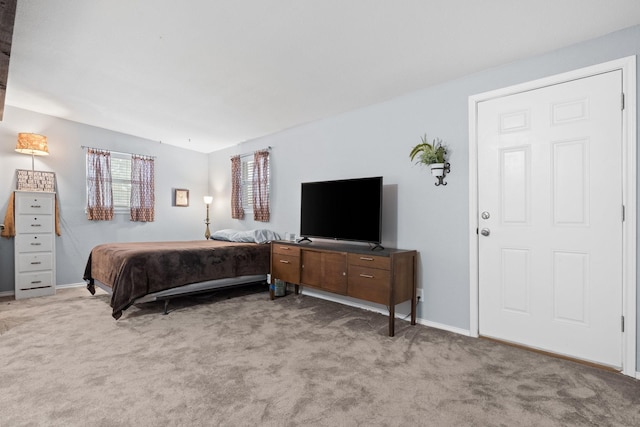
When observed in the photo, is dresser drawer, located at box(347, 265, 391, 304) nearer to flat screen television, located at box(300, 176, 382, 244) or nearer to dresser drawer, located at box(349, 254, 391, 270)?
dresser drawer, located at box(349, 254, 391, 270)

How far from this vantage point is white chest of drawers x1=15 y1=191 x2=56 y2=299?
3.93 metres

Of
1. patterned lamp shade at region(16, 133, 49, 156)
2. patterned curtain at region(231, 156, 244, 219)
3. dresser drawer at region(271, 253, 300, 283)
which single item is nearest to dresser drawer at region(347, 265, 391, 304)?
dresser drawer at region(271, 253, 300, 283)

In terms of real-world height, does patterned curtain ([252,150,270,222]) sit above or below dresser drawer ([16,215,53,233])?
above

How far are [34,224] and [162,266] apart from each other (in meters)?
2.17

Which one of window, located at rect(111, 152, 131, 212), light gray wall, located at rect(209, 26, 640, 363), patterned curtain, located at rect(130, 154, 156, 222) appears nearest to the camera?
light gray wall, located at rect(209, 26, 640, 363)

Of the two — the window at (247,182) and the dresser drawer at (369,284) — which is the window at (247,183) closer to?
the window at (247,182)

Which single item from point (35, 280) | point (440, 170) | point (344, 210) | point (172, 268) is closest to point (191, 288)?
point (172, 268)

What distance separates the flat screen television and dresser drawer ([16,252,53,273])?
3390mm

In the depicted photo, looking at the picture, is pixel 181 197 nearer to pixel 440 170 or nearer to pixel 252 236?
pixel 252 236

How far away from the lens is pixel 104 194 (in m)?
4.93

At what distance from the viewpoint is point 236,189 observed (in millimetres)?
5508

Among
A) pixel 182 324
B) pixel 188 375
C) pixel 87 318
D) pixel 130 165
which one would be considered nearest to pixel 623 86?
pixel 188 375

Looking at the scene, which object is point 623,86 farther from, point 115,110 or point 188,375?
point 115,110

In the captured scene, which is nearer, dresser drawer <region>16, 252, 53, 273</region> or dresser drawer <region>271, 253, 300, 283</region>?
dresser drawer <region>271, 253, 300, 283</region>
